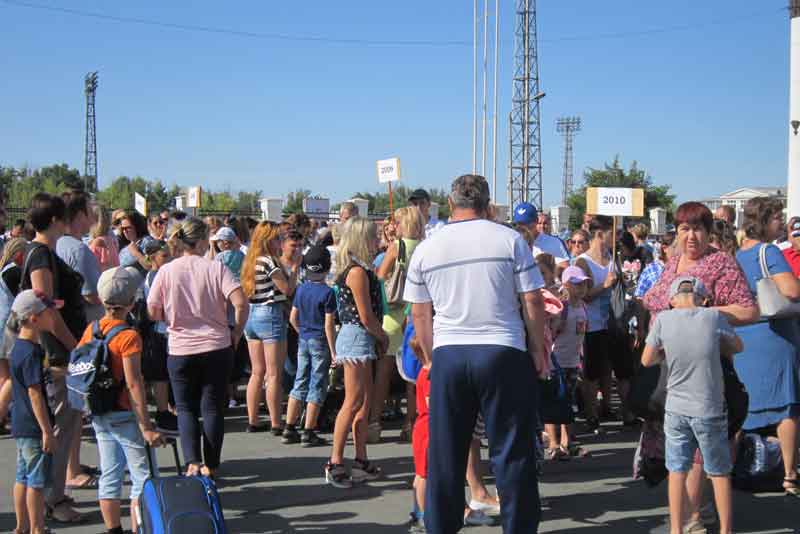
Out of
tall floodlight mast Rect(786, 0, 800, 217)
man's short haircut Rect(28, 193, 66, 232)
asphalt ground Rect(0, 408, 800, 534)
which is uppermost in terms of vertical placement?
tall floodlight mast Rect(786, 0, 800, 217)

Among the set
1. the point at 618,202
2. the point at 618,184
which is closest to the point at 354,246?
the point at 618,202

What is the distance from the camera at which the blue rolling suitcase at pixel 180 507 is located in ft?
13.2

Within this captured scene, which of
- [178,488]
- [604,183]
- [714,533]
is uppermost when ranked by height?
[604,183]

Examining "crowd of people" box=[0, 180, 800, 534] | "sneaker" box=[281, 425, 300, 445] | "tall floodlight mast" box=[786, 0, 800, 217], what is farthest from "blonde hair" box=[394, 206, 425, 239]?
"tall floodlight mast" box=[786, 0, 800, 217]

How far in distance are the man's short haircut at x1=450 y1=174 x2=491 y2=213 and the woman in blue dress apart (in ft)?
7.81

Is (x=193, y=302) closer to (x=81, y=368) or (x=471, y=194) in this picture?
(x=81, y=368)

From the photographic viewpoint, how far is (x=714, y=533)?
5.05 m

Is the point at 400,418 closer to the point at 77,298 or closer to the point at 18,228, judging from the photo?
the point at 77,298

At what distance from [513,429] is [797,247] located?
3648 mm

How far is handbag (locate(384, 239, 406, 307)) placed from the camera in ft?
21.9

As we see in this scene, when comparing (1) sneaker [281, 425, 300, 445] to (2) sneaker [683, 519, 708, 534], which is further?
(1) sneaker [281, 425, 300, 445]

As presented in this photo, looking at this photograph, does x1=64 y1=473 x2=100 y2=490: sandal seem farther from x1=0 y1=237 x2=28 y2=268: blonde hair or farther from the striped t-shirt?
the striped t-shirt

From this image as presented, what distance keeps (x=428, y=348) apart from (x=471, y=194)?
0.86 meters

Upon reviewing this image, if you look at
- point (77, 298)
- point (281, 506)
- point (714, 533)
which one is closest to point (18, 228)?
A: point (77, 298)
